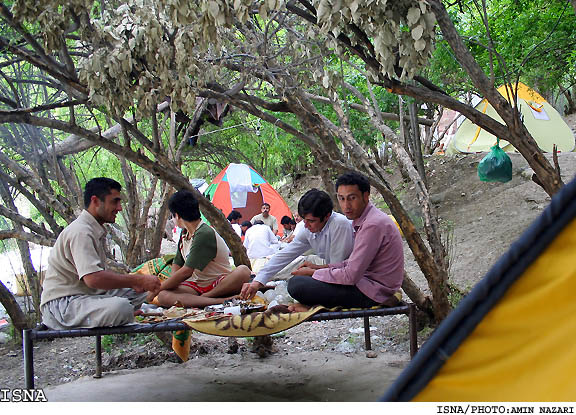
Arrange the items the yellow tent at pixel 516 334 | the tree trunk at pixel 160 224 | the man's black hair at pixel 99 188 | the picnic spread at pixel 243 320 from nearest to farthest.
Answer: the yellow tent at pixel 516 334 → the picnic spread at pixel 243 320 → the man's black hair at pixel 99 188 → the tree trunk at pixel 160 224

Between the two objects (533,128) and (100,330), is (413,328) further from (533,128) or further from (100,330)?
(533,128)

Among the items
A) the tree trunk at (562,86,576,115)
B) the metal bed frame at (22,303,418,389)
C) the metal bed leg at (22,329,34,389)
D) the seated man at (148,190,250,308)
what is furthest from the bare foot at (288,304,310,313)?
the tree trunk at (562,86,576,115)

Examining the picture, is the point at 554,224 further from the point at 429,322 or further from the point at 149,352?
the point at 149,352

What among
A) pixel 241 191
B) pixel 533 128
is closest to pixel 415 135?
pixel 533 128

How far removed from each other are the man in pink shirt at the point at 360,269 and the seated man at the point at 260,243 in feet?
16.1

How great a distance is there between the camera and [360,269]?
4.05 meters

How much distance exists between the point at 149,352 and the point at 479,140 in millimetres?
9507

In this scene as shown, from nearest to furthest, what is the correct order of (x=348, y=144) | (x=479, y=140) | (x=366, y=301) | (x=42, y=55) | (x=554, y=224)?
1. (x=554, y=224)
2. (x=366, y=301)
3. (x=42, y=55)
4. (x=348, y=144)
5. (x=479, y=140)

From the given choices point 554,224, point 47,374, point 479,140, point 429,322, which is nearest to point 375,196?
point 479,140

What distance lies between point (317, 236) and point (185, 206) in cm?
107

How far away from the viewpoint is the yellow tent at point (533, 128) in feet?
39.3

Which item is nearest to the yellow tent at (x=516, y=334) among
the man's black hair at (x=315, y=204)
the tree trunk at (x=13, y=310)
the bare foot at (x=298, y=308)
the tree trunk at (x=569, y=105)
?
the bare foot at (x=298, y=308)

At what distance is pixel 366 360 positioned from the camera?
17.3ft

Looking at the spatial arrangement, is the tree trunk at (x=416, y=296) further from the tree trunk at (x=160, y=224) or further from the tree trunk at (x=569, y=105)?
the tree trunk at (x=569, y=105)
